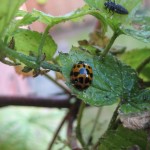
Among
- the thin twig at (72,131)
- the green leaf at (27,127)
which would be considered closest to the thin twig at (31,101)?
the thin twig at (72,131)

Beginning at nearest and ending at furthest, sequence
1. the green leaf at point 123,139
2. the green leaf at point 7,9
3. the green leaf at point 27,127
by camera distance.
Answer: the green leaf at point 7,9
the green leaf at point 123,139
the green leaf at point 27,127

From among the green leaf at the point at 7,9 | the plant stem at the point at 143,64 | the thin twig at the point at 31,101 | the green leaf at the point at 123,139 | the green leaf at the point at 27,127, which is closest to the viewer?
the green leaf at the point at 7,9

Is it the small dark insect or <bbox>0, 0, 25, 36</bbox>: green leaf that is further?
the small dark insect

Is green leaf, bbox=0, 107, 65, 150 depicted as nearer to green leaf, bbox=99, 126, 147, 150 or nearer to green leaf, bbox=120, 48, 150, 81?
green leaf, bbox=120, 48, 150, 81

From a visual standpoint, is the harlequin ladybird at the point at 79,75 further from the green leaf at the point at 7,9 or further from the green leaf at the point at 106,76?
the green leaf at the point at 7,9

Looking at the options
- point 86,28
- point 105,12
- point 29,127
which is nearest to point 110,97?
point 105,12

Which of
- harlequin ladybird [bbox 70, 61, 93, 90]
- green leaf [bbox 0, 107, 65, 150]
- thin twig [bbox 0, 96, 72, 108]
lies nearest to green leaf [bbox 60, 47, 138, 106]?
harlequin ladybird [bbox 70, 61, 93, 90]

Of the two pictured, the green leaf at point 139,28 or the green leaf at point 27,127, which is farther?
the green leaf at point 27,127
